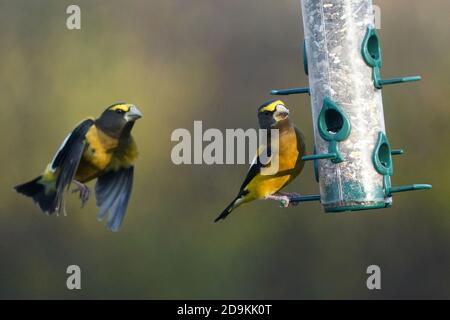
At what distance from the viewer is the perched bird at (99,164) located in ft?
31.9

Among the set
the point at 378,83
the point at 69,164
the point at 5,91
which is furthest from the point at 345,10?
the point at 5,91

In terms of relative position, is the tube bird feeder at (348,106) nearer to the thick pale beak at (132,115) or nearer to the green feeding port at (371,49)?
the green feeding port at (371,49)

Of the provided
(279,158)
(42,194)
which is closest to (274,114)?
(279,158)

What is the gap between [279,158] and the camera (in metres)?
9.35

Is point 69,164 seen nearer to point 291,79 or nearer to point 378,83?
point 378,83

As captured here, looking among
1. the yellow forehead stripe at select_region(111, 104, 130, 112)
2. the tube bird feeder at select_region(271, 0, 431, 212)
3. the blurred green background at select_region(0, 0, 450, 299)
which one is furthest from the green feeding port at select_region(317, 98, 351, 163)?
the blurred green background at select_region(0, 0, 450, 299)

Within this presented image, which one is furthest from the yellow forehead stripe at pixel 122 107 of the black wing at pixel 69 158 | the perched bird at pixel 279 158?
the perched bird at pixel 279 158

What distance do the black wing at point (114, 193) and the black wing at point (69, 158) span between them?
1.52ft

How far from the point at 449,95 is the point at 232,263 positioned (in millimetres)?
3352

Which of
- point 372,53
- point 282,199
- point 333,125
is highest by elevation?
point 372,53

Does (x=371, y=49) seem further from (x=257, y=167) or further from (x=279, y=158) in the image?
(x=257, y=167)

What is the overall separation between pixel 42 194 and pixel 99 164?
1.71 ft

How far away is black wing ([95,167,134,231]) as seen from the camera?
10133mm

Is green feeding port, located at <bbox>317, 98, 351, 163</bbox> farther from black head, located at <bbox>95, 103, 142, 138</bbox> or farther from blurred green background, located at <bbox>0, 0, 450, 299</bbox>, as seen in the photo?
blurred green background, located at <bbox>0, 0, 450, 299</bbox>
